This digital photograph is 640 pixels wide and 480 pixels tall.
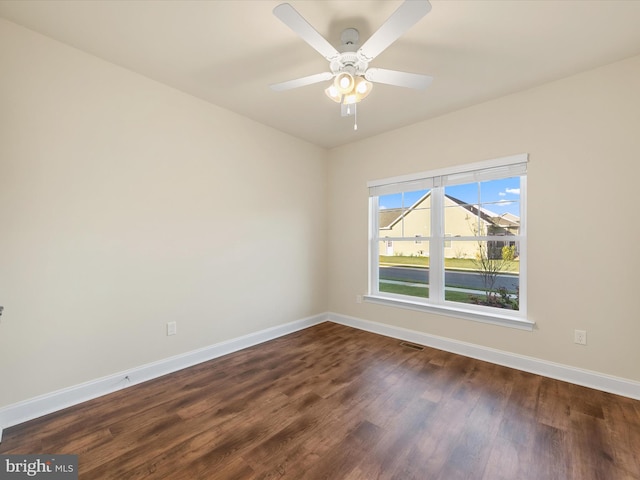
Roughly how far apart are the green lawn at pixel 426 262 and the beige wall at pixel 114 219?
5.51 feet

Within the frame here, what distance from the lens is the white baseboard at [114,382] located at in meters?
1.83

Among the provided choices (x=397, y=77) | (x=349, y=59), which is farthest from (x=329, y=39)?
(x=397, y=77)

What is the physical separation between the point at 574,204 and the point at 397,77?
1.98 meters

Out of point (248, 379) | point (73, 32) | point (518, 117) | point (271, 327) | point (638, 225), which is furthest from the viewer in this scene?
point (271, 327)

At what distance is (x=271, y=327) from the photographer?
3.42 meters

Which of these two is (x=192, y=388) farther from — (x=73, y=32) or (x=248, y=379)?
(x=73, y=32)

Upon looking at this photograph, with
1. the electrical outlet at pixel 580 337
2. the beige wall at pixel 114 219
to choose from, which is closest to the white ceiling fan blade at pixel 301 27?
the beige wall at pixel 114 219

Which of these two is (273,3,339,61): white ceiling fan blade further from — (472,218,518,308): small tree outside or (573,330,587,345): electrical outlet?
(573,330,587,345): electrical outlet

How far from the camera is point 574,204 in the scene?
7.80ft

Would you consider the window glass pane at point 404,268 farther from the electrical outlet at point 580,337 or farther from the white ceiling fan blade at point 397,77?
the white ceiling fan blade at point 397,77

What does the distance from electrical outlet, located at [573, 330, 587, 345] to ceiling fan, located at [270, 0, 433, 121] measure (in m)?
2.48

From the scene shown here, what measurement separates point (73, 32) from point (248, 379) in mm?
3003

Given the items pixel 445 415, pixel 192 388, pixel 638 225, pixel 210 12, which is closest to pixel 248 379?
pixel 192 388

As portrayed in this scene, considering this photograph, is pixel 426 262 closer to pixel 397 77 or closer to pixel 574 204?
pixel 574 204
